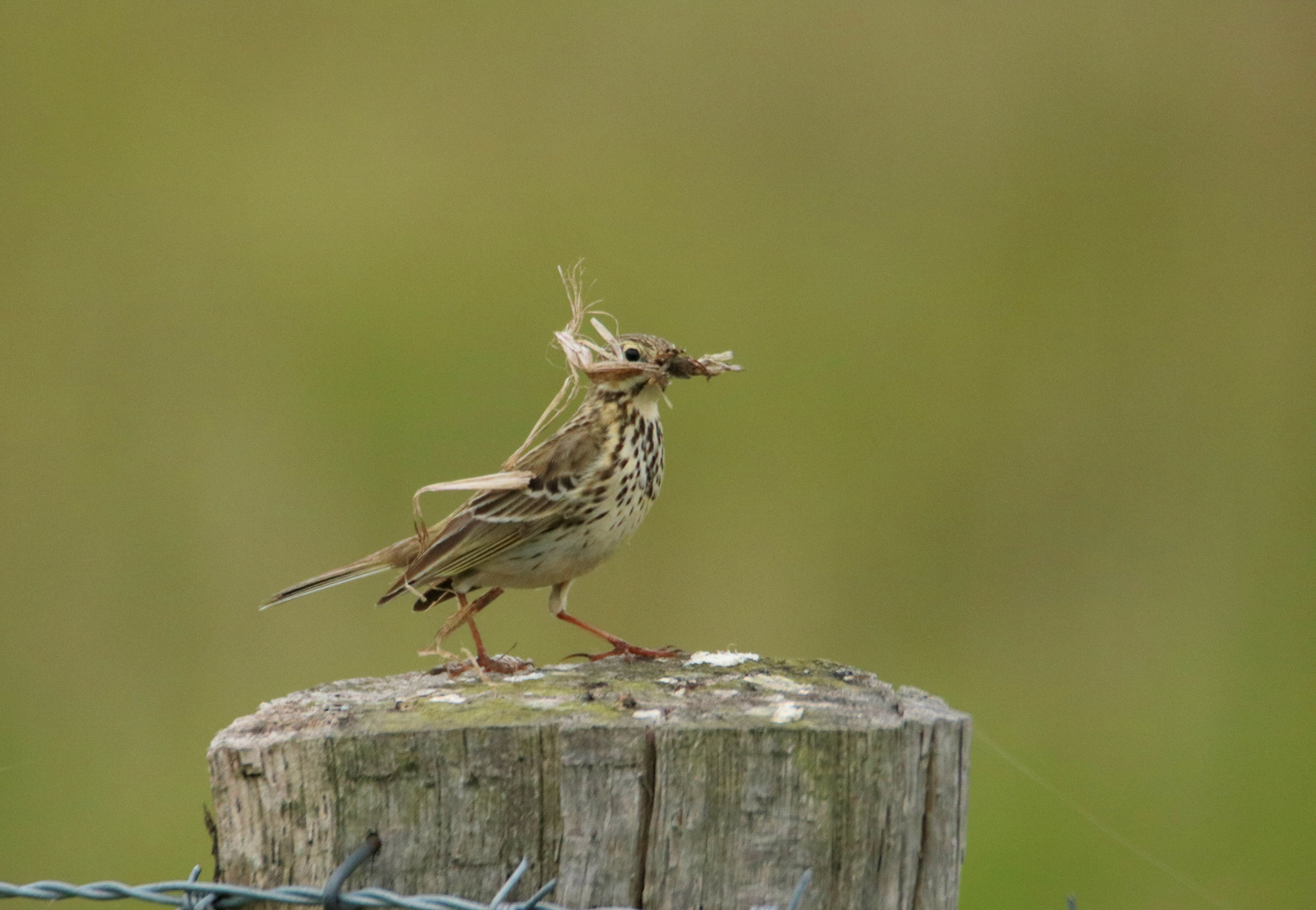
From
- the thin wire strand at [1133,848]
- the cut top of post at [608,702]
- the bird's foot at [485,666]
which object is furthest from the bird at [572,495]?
the thin wire strand at [1133,848]

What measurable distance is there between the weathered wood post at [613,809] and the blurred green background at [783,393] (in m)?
6.29

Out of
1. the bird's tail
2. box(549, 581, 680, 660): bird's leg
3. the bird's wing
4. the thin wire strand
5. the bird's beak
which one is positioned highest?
the bird's beak

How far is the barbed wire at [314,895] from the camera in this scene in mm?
3512

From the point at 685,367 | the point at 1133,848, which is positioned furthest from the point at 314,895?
the point at 1133,848

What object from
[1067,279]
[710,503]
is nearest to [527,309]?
[710,503]

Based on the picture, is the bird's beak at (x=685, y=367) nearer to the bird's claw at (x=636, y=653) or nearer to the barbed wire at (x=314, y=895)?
the bird's claw at (x=636, y=653)

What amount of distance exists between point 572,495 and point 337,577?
112 centimetres

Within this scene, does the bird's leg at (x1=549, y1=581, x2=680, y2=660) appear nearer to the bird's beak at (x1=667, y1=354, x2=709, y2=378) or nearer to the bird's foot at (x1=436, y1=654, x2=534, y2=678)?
the bird's foot at (x1=436, y1=654, x2=534, y2=678)

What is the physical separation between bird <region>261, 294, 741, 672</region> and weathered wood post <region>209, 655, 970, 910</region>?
167 cm

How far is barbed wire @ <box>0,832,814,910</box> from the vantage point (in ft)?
11.5

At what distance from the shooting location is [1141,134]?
581 inches

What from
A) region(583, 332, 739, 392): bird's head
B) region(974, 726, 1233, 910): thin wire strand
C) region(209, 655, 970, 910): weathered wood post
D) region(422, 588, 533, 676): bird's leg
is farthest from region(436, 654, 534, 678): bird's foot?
region(974, 726, 1233, 910): thin wire strand

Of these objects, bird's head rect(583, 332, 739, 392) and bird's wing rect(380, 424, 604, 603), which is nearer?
bird's wing rect(380, 424, 604, 603)

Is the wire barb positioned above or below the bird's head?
below
